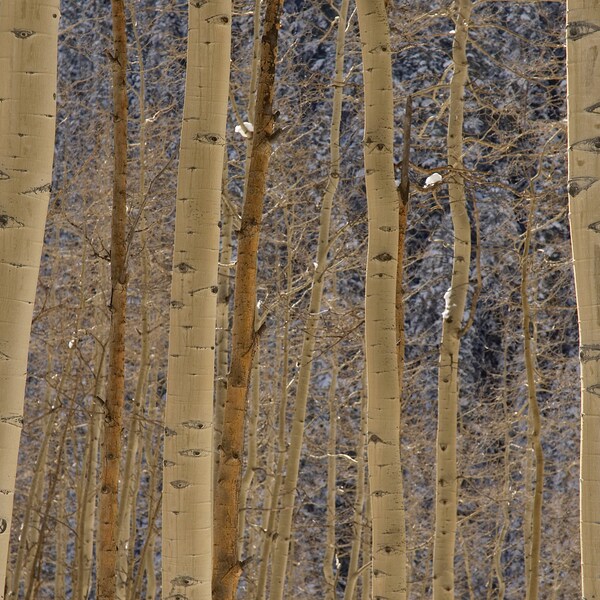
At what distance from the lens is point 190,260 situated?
296cm

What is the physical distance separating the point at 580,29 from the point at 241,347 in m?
2.01

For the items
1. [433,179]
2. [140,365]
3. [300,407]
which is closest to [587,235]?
[433,179]

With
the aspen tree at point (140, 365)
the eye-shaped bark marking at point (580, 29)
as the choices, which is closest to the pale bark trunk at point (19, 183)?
the eye-shaped bark marking at point (580, 29)

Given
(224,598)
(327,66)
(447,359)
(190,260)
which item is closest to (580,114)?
(190,260)

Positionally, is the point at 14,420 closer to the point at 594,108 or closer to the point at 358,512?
the point at 594,108

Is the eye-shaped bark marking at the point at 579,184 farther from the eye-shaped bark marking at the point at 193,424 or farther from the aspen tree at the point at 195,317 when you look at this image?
the eye-shaped bark marking at the point at 193,424

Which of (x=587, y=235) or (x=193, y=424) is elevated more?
(x=587, y=235)

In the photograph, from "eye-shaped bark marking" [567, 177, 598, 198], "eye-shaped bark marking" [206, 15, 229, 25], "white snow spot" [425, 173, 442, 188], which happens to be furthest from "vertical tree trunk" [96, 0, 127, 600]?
"eye-shaped bark marking" [567, 177, 598, 198]

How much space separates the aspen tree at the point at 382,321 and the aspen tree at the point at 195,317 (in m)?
1.13

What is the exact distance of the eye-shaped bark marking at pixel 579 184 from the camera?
2.29 metres

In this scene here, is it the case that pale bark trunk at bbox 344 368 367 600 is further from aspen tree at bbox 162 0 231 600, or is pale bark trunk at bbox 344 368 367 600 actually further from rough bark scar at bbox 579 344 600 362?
rough bark scar at bbox 579 344 600 362

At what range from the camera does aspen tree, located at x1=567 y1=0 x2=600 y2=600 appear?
2.22m

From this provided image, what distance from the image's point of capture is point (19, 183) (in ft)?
7.80

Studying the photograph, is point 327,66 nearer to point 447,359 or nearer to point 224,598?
point 447,359
